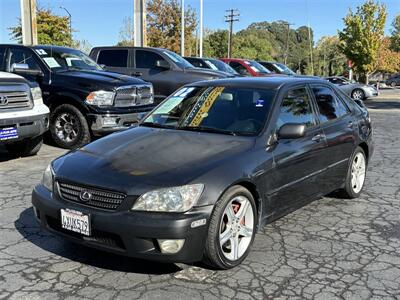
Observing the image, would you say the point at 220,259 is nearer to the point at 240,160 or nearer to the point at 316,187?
the point at 240,160

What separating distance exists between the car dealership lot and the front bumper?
0.27 metres

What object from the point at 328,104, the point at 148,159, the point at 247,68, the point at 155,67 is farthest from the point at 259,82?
the point at 247,68

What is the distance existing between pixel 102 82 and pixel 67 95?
2.21 ft

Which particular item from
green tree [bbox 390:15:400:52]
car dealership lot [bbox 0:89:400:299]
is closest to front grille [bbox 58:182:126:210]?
car dealership lot [bbox 0:89:400:299]

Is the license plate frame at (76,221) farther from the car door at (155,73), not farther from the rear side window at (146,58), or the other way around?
the rear side window at (146,58)

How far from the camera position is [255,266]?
4000 millimetres

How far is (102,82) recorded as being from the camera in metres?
8.71

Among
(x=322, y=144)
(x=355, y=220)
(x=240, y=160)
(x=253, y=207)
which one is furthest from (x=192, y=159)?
(x=355, y=220)

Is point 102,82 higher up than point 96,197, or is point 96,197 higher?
point 102,82

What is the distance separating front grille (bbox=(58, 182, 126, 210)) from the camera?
3.57 metres

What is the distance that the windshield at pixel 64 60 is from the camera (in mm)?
9352

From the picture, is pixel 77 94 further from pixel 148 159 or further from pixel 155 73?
→ pixel 148 159

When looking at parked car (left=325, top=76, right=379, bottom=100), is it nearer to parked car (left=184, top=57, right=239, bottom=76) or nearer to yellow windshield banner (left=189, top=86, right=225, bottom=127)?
parked car (left=184, top=57, right=239, bottom=76)

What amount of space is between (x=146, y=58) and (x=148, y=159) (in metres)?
9.08
